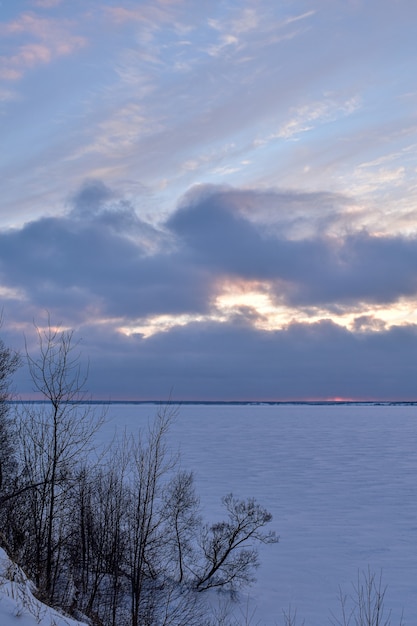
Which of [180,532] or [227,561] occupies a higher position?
[180,532]

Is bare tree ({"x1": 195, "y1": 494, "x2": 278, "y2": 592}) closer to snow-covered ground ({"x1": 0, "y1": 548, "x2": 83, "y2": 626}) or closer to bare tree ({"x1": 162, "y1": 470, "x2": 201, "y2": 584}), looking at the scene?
bare tree ({"x1": 162, "y1": 470, "x2": 201, "y2": 584})

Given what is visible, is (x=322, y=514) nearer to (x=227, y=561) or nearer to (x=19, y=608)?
(x=227, y=561)

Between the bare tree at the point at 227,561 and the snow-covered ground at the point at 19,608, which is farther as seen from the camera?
the bare tree at the point at 227,561

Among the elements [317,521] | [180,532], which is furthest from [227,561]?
[317,521]

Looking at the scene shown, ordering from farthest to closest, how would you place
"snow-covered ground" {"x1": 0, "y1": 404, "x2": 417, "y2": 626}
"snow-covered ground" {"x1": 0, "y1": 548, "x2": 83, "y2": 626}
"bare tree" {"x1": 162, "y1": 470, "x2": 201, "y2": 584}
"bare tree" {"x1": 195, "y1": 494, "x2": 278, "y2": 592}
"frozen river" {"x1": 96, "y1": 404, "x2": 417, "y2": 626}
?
"bare tree" {"x1": 162, "y1": 470, "x2": 201, "y2": 584} → "bare tree" {"x1": 195, "y1": 494, "x2": 278, "y2": 592} → "frozen river" {"x1": 96, "y1": 404, "x2": 417, "y2": 626} → "snow-covered ground" {"x1": 0, "y1": 404, "x2": 417, "y2": 626} → "snow-covered ground" {"x1": 0, "y1": 548, "x2": 83, "y2": 626}

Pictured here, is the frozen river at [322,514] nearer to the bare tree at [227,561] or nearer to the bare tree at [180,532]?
the bare tree at [227,561]

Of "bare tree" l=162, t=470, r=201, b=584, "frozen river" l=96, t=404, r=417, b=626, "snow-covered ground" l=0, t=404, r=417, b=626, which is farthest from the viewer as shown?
"bare tree" l=162, t=470, r=201, b=584

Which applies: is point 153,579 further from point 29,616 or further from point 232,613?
point 29,616

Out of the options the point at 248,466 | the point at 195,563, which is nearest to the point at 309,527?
the point at 195,563

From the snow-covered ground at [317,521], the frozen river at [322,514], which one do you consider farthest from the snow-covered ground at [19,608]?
the frozen river at [322,514]

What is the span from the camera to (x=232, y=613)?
24.7m

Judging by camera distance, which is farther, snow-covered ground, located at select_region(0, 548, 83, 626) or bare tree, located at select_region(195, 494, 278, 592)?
bare tree, located at select_region(195, 494, 278, 592)

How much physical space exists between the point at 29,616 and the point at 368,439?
9123 cm

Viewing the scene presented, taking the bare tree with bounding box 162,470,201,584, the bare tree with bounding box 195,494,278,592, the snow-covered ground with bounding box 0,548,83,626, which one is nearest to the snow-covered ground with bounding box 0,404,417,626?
the snow-covered ground with bounding box 0,548,83,626
